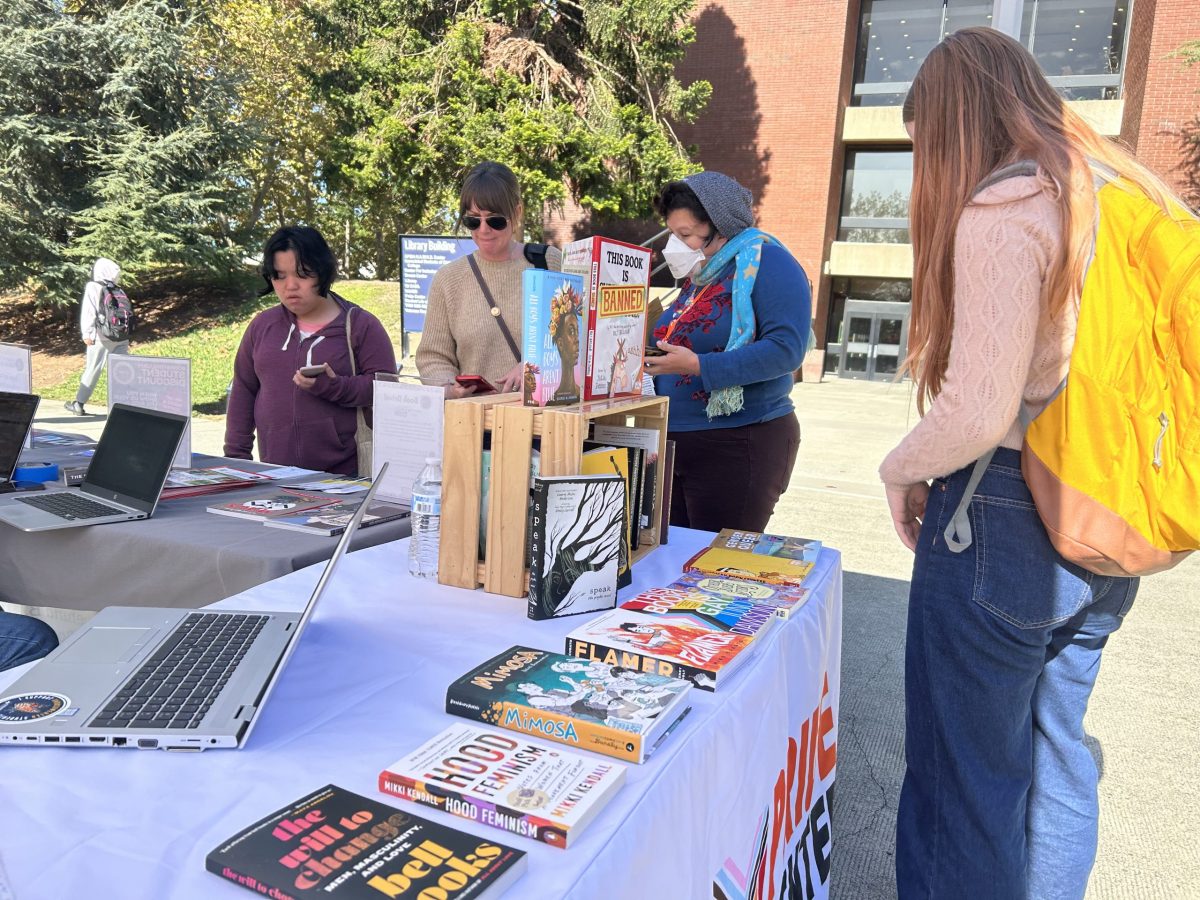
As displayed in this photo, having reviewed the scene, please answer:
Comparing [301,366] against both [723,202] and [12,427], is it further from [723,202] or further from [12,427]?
[723,202]

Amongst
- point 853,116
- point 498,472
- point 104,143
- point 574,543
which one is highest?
point 853,116

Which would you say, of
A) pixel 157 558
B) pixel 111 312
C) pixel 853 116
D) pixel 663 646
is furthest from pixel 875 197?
pixel 663 646

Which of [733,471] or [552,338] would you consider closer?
[552,338]

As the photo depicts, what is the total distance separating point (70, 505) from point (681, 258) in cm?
189

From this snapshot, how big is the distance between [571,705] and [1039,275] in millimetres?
930

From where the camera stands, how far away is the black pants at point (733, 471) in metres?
2.48

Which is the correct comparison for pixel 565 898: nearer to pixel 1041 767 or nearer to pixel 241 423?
pixel 1041 767

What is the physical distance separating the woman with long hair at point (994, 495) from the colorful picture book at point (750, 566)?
0.92ft

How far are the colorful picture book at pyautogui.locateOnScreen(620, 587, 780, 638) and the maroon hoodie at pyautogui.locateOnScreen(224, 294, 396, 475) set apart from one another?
1.73 metres

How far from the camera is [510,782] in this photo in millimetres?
913

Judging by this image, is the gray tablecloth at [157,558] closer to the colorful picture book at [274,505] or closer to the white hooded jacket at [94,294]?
the colorful picture book at [274,505]

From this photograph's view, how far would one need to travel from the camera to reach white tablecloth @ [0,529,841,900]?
2.69 ft

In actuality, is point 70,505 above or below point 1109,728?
above

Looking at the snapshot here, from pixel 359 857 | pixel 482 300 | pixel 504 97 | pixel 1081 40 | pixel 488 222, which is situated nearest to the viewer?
pixel 359 857
